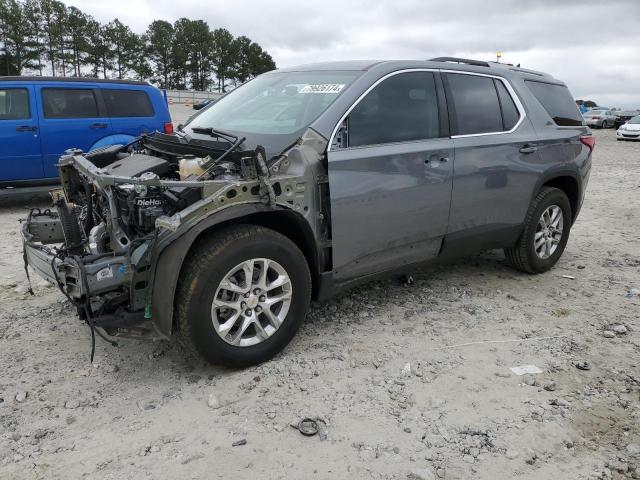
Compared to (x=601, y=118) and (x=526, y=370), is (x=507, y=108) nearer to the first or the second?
(x=526, y=370)

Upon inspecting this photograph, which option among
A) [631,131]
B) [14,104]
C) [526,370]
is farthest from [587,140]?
[631,131]

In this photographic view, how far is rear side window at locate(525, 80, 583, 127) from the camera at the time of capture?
16.2 ft

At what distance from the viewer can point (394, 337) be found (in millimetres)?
3830

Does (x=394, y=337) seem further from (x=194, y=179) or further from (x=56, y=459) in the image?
(x=56, y=459)

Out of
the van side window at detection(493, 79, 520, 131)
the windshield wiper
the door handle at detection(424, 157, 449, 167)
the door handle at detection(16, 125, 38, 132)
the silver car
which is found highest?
the silver car

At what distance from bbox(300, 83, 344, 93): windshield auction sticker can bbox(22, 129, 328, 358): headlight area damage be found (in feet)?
1.57

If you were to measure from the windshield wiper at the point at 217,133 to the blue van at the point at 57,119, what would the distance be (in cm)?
423

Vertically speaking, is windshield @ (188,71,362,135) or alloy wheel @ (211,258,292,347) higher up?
windshield @ (188,71,362,135)

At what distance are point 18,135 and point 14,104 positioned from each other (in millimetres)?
465

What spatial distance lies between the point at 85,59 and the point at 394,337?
66.2 m

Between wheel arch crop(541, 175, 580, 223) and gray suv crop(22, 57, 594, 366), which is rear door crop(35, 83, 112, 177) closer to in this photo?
gray suv crop(22, 57, 594, 366)

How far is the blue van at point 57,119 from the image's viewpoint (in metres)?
7.55

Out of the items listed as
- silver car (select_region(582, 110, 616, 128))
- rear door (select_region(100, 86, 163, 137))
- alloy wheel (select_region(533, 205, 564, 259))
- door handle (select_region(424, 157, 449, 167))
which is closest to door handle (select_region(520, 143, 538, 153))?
alloy wheel (select_region(533, 205, 564, 259))

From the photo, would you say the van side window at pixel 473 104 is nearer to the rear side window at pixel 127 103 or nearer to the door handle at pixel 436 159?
the door handle at pixel 436 159
